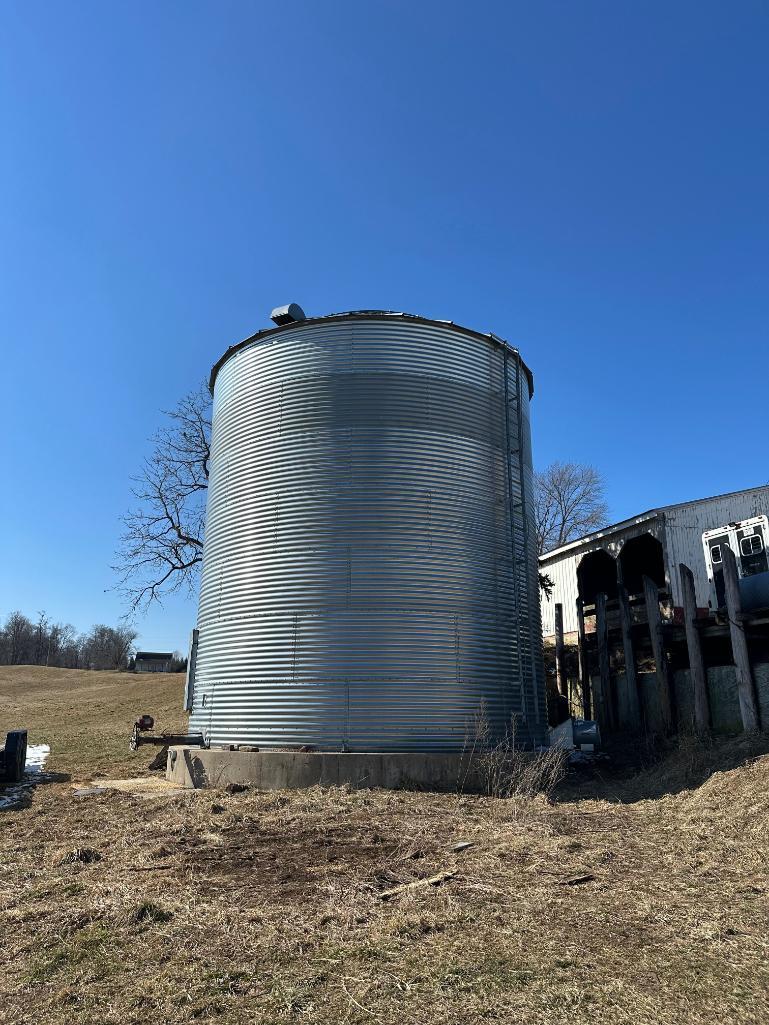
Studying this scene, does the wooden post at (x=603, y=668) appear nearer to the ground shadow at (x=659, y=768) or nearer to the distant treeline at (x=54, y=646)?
the ground shadow at (x=659, y=768)

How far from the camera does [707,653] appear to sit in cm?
1986

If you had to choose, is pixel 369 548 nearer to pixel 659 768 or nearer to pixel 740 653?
pixel 659 768

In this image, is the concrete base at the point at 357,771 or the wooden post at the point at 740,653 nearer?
the concrete base at the point at 357,771

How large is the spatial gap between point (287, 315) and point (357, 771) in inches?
440

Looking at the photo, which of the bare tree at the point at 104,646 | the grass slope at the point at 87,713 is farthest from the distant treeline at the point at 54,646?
the grass slope at the point at 87,713

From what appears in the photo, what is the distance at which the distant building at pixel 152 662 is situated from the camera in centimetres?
8069

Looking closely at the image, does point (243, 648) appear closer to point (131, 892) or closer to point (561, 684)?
point (131, 892)

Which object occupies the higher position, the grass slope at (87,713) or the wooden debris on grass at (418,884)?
the grass slope at (87,713)

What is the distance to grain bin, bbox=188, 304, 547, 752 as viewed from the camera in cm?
1491

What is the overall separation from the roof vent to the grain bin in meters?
0.10

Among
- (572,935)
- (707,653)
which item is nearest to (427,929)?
(572,935)

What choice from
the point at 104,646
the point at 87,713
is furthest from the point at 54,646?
the point at 87,713

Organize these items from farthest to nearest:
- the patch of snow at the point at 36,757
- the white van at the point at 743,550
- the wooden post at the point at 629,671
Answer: the patch of snow at the point at 36,757 < the wooden post at the point at 629,671 < the white van at the point at 743,550

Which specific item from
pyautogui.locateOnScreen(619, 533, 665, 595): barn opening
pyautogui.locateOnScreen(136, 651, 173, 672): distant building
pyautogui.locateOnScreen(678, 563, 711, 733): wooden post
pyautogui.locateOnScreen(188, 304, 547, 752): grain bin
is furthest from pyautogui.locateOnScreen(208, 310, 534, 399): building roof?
pyautogui.locateOnScreen(136, 651, 173, 672): distant building
